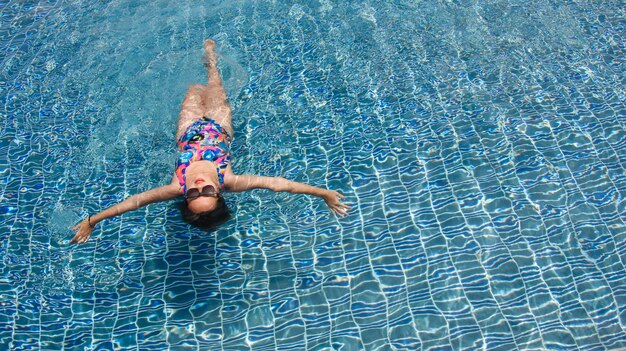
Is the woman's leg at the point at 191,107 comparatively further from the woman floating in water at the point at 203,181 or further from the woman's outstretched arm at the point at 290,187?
the woman's outstretched arm at the point at 290,187

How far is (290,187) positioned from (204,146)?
102 centimetres

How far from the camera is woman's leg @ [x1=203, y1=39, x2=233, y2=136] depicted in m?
5.76

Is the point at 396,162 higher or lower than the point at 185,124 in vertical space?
lower

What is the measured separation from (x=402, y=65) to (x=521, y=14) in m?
2.00

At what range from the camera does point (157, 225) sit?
5.09 meters

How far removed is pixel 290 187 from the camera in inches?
179

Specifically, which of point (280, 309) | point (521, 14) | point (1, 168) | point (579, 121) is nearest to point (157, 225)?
point (280, 309)

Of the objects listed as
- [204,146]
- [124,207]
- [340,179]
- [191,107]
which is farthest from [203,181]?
[191,107]

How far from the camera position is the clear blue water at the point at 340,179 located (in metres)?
4.34

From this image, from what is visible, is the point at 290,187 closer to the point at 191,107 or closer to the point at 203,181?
the point at 203,181

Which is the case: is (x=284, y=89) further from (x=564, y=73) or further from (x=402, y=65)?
(x=564, y=73)

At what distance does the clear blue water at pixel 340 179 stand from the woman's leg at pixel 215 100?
0.69 feet

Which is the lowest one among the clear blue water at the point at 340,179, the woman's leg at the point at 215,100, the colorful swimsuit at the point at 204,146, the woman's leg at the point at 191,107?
the clear blue water at the point at 340,179

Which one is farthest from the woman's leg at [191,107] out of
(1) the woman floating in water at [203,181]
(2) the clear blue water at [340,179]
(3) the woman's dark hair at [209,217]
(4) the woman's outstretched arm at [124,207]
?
(3) the woman's dark hair at [209,217]
